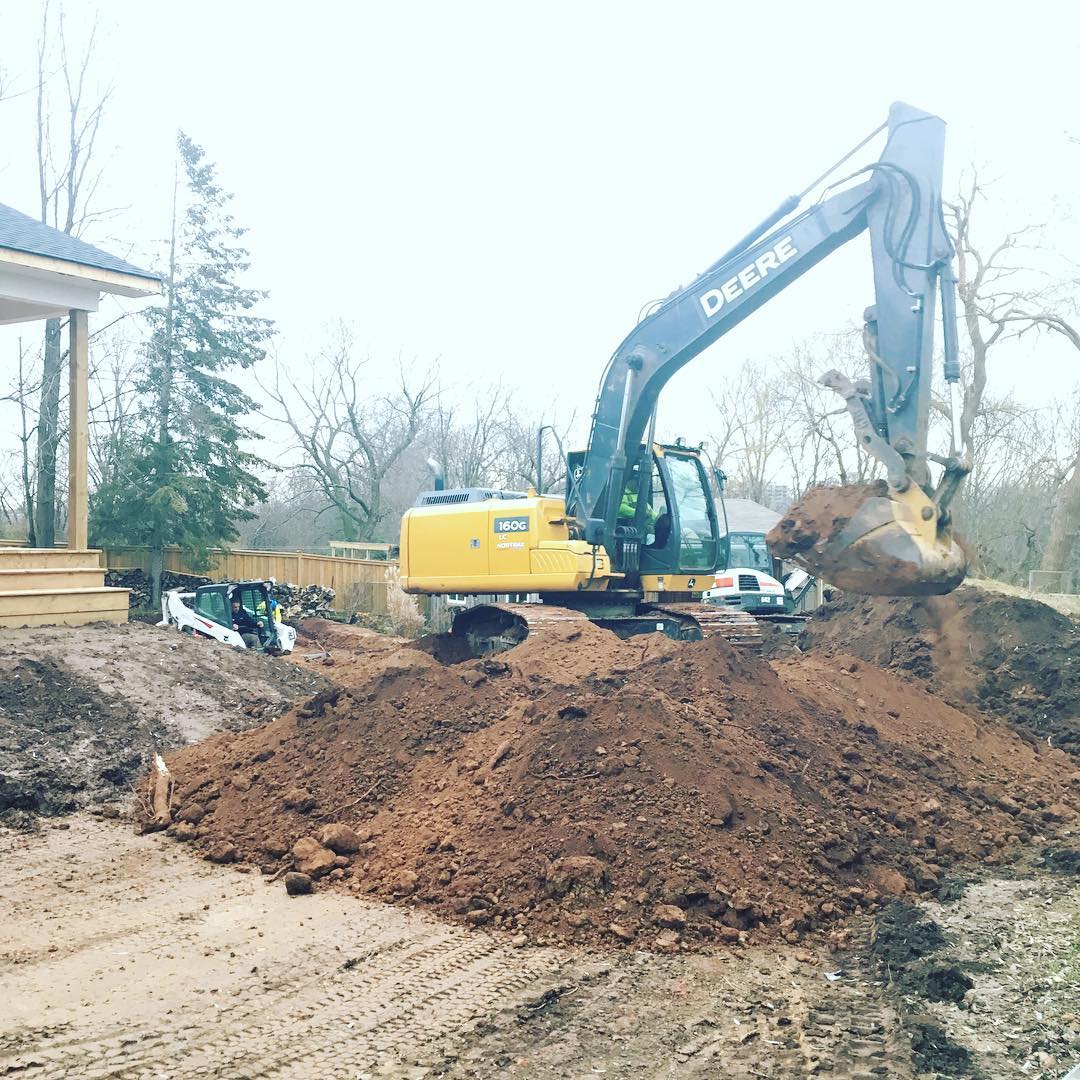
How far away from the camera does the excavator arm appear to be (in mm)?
7977

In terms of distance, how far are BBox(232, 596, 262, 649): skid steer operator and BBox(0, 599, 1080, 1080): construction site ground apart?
8.08 m

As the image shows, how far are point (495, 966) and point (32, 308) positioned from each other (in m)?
12.8

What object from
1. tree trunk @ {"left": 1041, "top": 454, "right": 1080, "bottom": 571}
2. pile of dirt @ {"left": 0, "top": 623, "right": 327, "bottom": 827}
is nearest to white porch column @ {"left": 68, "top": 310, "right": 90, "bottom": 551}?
pile of dirt @ {"left": 0, "top": 623, "right": 327, "bottom": 827}

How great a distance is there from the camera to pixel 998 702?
10219mm

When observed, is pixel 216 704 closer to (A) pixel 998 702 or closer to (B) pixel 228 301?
(A) pixel 998 702

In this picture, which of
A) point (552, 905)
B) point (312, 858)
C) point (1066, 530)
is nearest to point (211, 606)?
point (312, 858)

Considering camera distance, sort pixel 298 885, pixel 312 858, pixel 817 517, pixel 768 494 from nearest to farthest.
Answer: pixel 298 885 → pixel 312 858 → pixel 817 517 → pixel 768 494

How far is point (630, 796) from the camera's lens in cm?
587

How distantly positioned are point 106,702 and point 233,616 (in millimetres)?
8207

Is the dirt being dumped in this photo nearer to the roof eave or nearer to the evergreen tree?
the roof eave

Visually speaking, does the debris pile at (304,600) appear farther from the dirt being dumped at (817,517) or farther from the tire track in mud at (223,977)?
the tire track in mud at (223,977)

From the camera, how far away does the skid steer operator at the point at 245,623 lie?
58.4 feet

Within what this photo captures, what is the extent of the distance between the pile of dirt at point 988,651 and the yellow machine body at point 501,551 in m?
3.26

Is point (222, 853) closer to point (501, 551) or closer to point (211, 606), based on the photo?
point (501, 551)
